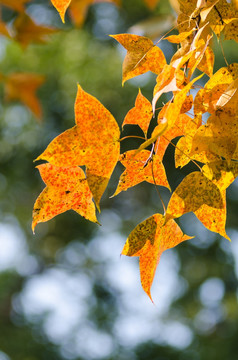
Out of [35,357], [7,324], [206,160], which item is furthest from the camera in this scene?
[7,324]

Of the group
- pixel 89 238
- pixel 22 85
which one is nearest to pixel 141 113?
pixel 22 85

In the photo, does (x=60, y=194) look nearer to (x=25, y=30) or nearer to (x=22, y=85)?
(x=25, y=30)

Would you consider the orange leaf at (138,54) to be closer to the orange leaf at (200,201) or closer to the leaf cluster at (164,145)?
the leaf cluster at (164,145)

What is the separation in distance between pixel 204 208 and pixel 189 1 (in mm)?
220

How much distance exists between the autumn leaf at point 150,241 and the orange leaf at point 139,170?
39 mm

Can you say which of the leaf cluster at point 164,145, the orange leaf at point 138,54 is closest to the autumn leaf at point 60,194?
the leaf cluster at point 164,145

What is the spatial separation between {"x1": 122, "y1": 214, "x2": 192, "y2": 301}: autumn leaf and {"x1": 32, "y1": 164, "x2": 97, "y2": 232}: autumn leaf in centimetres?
5

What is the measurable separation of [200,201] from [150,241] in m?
0.07

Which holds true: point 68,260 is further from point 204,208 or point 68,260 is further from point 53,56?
point 204,208

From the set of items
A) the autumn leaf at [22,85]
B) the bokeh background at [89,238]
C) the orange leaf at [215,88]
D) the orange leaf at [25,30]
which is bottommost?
the bokeh background at [89,238]

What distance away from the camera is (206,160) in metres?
0.43

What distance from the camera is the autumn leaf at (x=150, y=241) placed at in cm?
45

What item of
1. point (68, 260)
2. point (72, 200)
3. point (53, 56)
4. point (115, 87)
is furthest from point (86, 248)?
point (72, 200)

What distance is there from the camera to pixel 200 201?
44 cm
